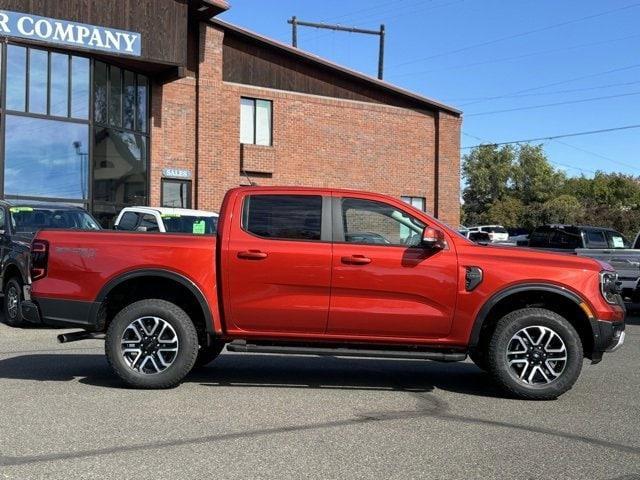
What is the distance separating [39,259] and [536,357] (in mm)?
4877

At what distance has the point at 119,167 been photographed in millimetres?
21391

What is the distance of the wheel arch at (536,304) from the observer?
6.66 metres

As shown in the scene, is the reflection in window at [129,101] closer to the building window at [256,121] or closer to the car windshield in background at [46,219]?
the building window at [256,121]

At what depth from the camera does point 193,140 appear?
23.0 meters

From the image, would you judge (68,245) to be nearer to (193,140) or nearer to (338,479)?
(338,479)

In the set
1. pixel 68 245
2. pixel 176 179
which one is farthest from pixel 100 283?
pixel 176 179

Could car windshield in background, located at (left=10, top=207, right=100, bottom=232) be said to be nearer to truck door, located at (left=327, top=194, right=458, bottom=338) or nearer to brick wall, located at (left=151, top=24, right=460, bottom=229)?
truck door, located at (left=327, top=194, right=458, bottom=338)

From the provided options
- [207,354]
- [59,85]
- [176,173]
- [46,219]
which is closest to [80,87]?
[59,85]

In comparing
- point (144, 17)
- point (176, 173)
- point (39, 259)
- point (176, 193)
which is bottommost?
point (39, 259)

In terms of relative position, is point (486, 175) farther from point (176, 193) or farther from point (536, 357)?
point (536, 357)

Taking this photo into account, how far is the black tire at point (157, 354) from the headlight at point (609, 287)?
389 centimetres

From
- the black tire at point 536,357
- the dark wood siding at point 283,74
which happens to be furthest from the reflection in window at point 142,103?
the black tire at point 536,357

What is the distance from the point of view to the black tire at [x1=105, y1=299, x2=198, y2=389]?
6793 millimetres

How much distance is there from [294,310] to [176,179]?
1675 centimetres
